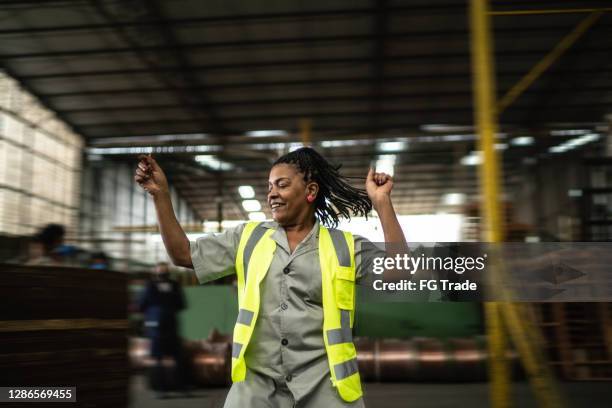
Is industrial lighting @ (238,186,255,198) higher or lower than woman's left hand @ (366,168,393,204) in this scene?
higher

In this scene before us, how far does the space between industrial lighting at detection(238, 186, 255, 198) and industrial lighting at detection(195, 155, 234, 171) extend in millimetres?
1112

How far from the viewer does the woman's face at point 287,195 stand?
2.17 meters

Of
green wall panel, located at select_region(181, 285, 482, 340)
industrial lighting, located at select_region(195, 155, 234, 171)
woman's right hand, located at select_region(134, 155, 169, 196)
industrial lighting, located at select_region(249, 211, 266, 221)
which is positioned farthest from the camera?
industrial lighting, located at select_region(249, 211, 266, 221)

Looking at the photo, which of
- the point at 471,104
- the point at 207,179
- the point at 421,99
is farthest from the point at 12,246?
the point at 471,104

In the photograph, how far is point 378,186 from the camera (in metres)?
2.19

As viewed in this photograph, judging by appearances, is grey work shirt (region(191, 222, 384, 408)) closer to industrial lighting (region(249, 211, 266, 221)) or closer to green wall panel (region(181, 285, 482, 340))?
green wall panel (region(181, 285, 482, 340))

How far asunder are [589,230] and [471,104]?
8.12 meters

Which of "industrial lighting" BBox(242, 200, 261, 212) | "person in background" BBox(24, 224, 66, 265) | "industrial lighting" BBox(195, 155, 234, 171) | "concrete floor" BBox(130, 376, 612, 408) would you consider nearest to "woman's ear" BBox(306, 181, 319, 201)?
"person in background" BBox(24, 224, 66, 265)

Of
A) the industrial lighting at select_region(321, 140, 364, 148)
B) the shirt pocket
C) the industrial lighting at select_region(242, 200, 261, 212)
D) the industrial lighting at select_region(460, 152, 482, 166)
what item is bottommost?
the shirt pocket

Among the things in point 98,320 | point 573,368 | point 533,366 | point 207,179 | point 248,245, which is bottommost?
point 573,368

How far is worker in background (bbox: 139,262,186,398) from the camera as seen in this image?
7.38 metres

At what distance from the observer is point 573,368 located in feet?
26.7

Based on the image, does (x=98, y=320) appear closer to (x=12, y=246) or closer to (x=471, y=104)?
(x=12, y=246)

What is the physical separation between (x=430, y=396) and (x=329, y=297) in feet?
19.1
